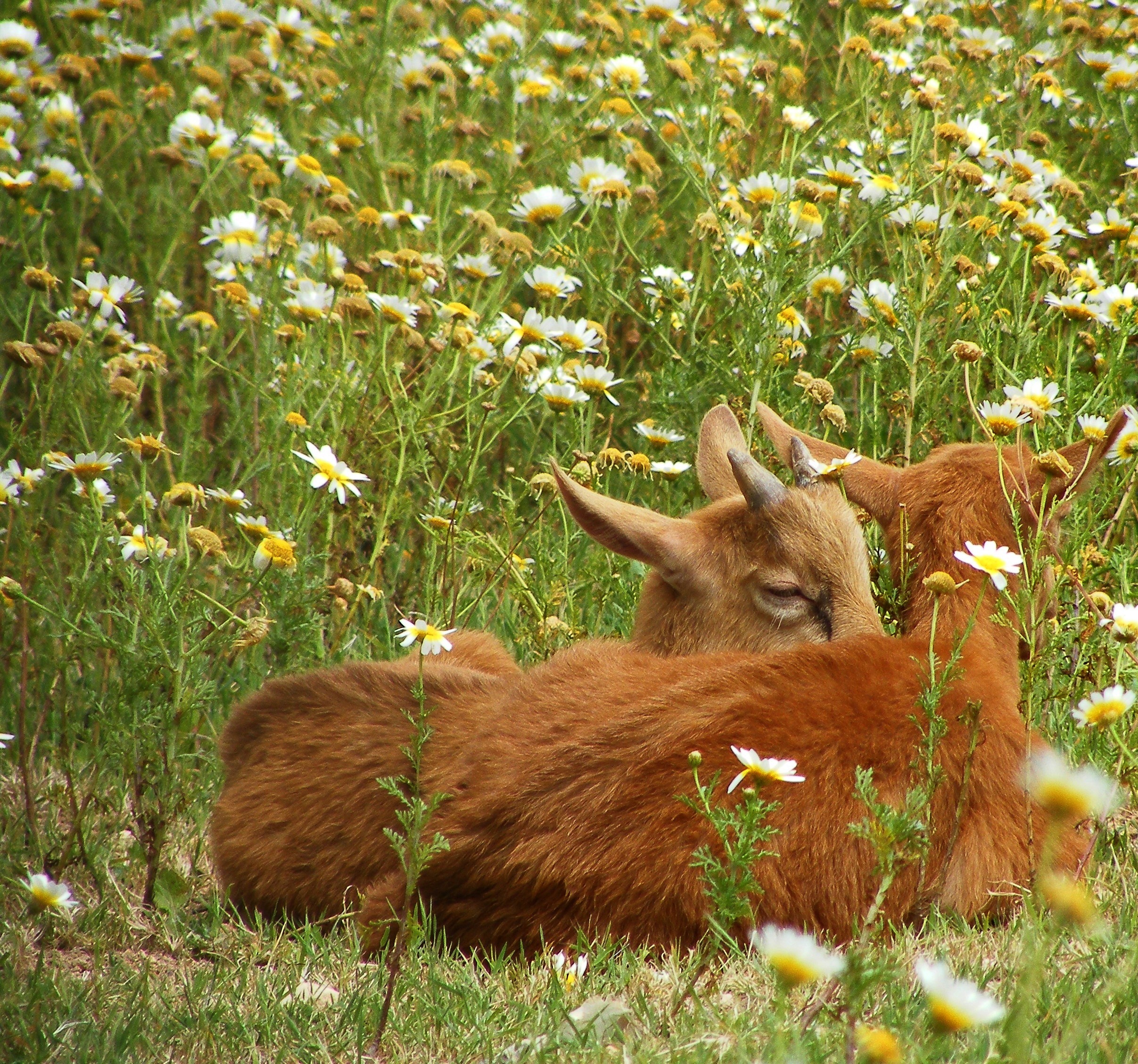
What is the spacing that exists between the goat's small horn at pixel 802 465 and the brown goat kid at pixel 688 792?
692 millimetres

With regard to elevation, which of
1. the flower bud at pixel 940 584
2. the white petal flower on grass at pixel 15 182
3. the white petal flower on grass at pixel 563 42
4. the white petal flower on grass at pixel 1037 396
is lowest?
the flower bud at pixel 940 584

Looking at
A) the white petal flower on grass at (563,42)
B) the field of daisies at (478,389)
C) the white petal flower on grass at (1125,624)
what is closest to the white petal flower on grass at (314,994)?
the field of daisies at (478,389)

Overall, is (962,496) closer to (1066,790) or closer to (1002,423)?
(1002,423)

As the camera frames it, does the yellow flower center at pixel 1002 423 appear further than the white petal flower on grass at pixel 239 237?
No

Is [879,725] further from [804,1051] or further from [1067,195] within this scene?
[1067,195]

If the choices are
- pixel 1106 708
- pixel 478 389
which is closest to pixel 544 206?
pixel 478 389

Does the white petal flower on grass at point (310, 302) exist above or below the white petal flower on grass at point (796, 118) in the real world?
below

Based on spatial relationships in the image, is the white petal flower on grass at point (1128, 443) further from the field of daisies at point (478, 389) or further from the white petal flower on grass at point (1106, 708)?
the white petal flower on grass at point (1106, 708)

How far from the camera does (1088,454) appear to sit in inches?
158

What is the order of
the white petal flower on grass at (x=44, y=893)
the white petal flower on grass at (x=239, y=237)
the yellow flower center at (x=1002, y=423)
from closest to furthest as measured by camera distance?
1. the white petal flower on grass at (x=44, y=893)
2. the yellow flower center at (x=1002, y=423)
3. the white petal flower on grass at (x=239, y=237)

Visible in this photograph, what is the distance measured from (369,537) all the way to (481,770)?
2525mm

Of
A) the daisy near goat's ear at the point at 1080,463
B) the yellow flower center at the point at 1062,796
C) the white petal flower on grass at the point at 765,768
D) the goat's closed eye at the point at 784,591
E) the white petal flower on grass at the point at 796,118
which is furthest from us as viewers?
the white petal flower on grass at the point at 796,118

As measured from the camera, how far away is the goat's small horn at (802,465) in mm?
4211

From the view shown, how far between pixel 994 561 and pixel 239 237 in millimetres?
3789
